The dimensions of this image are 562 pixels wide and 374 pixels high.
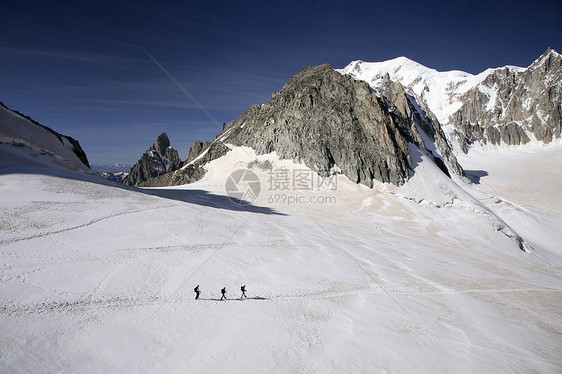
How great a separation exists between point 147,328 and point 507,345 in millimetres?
16578

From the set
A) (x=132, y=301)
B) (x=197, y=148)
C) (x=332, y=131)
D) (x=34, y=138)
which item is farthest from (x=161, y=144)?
(x=132, y=301)

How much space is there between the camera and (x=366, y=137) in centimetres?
6009

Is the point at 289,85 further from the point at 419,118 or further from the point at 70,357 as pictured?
the point at 70,357

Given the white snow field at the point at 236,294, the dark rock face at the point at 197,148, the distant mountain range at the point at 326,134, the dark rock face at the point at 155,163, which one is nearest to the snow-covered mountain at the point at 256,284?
the white snow field at the point at 236,294

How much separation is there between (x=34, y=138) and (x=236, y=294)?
40183mm

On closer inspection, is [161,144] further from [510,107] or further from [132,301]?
[510,107]

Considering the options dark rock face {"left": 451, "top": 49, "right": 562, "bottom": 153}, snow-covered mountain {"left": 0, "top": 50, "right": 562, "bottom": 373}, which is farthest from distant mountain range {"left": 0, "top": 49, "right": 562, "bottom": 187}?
dark rock face {"left": 451, "top": 49, "right": 562, "bottom": 153}

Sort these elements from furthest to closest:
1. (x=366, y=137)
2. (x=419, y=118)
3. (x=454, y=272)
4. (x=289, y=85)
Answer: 1. (x=419, y=118)
2. (x=289, y=85)
3. (x=366, y=137)
4. (x=454, y=272)

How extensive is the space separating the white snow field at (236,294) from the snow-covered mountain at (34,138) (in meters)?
2.12

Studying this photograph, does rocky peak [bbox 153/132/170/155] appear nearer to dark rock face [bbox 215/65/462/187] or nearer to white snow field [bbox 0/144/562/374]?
dark rock face [bbox 215/65/462/187]

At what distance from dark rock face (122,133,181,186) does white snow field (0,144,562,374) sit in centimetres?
10549

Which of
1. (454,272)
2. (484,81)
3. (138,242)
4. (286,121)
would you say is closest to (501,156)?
(484,81)

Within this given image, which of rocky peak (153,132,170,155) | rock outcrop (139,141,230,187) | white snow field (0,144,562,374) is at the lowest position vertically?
white snow field (0,144,562,374)

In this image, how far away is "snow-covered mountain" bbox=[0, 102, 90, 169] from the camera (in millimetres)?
33906
